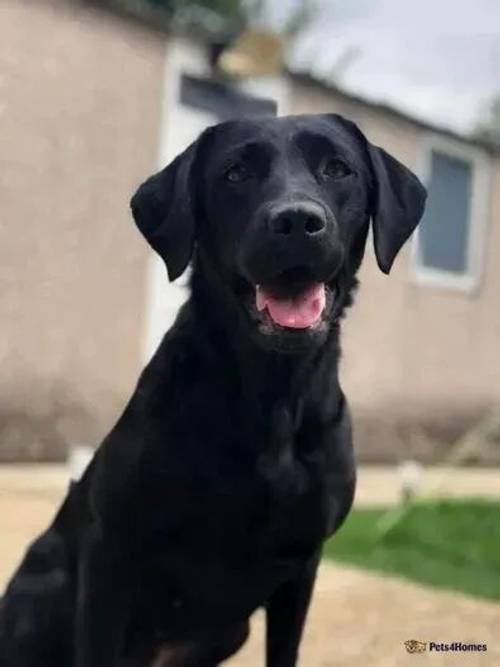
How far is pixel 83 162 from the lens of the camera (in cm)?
680

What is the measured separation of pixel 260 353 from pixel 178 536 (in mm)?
389

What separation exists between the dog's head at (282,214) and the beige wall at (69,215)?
4.32 metres

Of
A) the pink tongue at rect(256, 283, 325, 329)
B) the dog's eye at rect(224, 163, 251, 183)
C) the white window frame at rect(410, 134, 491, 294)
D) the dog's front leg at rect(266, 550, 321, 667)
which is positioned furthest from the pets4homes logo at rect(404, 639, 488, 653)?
the white window frame at rect(410, 134, 491, 294)

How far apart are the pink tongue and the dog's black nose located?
0.14 metres

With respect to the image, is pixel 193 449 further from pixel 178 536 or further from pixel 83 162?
pixel 83 162

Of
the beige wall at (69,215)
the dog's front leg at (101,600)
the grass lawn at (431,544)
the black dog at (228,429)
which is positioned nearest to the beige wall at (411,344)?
the beige wall at (69,215)

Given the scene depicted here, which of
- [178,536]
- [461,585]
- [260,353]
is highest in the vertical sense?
[260,353]

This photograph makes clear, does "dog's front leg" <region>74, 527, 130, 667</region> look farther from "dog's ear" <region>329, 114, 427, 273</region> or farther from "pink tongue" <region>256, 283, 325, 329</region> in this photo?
"dog's ear" <region>329, 114, 427, 273</region>

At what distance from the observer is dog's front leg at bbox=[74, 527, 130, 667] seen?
7.15 feet

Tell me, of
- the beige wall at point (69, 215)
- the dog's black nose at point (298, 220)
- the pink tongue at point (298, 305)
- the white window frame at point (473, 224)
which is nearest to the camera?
the dog's black nose at point (298, 220)

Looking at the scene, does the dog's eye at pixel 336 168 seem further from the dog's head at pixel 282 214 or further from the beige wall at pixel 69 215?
the beige wall at pixel 69 215

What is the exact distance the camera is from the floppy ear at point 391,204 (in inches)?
92.4

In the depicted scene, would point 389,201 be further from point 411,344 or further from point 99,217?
point 411,344

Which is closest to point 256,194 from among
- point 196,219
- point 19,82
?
point 196,219
